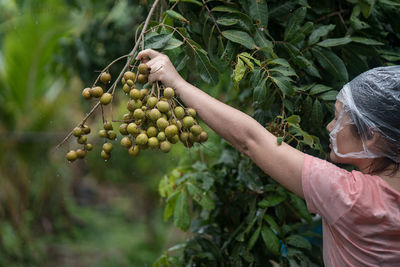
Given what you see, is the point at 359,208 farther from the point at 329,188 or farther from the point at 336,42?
the point at 336,42

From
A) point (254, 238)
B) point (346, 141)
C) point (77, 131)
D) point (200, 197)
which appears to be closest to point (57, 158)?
point (200, 197)

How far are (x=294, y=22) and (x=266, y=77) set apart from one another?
264 millimetres

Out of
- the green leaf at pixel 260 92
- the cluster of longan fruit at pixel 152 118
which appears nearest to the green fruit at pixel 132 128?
the cluster of longan fruit at pixel 152 118

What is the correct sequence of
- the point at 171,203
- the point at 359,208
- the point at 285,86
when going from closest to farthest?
the point at 359,208
the point at 285,86
the point at 171,203

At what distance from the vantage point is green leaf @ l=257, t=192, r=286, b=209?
1.51 m

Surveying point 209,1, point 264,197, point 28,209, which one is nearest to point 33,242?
point 28,209

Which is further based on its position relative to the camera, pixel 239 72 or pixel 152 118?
pixel 239 72

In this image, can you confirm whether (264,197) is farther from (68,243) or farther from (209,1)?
(68,243)

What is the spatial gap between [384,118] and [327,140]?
511 mm

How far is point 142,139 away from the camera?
1.02 meters

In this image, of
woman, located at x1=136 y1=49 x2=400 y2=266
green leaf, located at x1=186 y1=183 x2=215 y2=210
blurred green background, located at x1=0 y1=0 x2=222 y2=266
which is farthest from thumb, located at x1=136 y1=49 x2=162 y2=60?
blurred green background, located at x1=0 y1=0 x2=222 y2=266

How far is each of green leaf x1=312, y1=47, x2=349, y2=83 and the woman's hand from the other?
0.56m

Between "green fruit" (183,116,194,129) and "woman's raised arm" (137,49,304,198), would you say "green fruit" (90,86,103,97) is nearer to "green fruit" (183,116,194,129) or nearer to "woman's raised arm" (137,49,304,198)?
"woman's raised arm" (137,49,304,198)

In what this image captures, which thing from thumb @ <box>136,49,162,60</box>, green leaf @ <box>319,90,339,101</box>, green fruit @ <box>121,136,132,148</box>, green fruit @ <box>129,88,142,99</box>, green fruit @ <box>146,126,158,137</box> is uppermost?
thumb @ <box>136,49,162,60</box>
